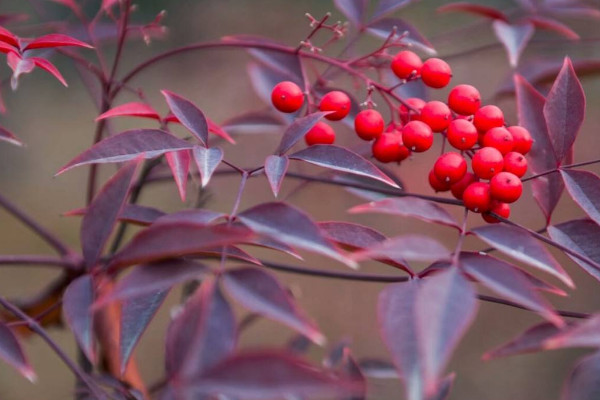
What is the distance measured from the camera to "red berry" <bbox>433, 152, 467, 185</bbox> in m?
0.61

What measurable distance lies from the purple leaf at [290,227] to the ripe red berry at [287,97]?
0.25m

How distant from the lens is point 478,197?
0.59 metres

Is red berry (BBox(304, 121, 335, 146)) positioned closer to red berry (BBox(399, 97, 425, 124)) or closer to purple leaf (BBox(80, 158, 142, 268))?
red berry (BBox(399, 97, 425, 124))

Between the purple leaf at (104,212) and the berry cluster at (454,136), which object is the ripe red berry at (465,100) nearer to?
the berry cluster at (454,136)

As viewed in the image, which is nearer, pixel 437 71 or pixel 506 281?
pixel 506 281

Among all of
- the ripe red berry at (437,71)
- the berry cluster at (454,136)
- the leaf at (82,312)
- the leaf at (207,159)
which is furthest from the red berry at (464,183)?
the leaf at (82,312)

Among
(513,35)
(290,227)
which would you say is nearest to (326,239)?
(290,227)

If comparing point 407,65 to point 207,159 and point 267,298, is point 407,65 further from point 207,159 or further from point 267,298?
point 267,298

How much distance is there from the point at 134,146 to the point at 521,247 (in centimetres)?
32

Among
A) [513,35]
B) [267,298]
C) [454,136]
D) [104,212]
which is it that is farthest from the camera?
[513,35]

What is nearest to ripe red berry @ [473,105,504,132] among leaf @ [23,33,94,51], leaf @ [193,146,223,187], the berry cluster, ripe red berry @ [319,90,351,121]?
the berry cluster

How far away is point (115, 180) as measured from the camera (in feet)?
1.70

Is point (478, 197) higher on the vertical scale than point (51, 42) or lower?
lower

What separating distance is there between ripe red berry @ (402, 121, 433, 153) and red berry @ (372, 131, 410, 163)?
1.5 inches
